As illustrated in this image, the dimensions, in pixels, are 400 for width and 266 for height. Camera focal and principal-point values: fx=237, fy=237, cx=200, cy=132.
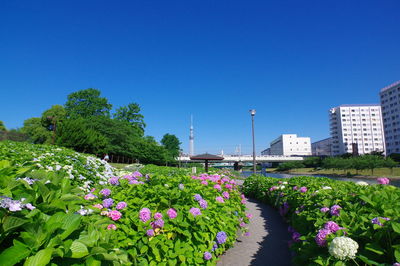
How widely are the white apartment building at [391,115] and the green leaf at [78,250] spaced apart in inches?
3872

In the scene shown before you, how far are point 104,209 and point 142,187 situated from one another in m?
0.79

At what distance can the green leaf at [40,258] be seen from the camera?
1001 millimetres

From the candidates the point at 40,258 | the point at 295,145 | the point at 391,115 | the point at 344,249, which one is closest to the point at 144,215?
the point at 40,258

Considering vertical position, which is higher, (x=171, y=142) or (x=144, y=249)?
(x=171, y=142)

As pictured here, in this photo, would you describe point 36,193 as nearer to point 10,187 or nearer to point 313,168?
point 10,187

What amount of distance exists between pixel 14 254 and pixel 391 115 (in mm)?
102690

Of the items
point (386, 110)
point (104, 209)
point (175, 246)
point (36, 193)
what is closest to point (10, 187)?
point (36, 193)

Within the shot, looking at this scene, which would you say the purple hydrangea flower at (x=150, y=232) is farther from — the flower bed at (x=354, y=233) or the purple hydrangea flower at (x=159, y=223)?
the flower bed at (x=354, y=233)

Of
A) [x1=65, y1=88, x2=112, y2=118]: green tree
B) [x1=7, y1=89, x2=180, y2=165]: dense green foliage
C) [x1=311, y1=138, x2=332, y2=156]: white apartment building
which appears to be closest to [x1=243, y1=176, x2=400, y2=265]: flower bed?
[x1=7, y1=89, x2=180, y2=165]: dense green foliage

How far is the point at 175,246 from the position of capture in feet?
9.27

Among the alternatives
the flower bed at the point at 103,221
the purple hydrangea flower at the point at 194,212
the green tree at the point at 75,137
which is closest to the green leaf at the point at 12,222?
the flower bed at the point at 103,221

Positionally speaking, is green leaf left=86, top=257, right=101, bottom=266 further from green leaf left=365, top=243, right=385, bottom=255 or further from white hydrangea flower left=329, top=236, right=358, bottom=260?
green leaf left=365, top=243, right=385, bottom=255

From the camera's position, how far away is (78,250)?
1207 mm

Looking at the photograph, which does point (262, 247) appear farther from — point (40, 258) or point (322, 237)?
point (40, 258)
